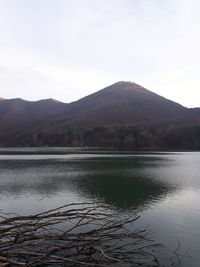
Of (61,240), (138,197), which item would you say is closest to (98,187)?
(138,197)

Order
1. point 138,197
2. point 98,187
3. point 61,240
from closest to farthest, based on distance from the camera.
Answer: point 61,240 < point 138,197 < point 98,187

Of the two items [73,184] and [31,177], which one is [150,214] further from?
[31,177]

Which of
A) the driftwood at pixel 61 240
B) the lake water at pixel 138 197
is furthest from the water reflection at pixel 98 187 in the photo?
the driftwood at pixel 61 240

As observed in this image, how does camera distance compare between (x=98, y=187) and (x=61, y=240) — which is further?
(x=98, y=187)

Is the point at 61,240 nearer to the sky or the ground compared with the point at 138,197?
nearer to the sky

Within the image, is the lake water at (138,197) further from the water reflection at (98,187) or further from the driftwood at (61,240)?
the driftwood at (61,240)

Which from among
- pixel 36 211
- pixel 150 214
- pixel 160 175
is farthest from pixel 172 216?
pixel 160 175

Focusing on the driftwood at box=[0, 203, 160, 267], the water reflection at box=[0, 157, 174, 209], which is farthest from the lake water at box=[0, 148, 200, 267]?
the driftwood at box=[0, 203, 160, 267]

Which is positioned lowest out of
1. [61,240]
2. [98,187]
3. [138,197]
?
[138,197]

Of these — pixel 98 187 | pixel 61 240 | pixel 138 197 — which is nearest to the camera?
pixel 61 240

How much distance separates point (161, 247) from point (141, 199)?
1735 centimetres

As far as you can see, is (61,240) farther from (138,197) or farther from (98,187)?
(98,187)

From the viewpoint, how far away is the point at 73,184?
4928cm

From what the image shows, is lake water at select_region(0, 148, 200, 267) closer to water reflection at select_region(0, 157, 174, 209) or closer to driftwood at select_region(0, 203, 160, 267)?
water reflection at select_region(0, 157, 174, 209)
